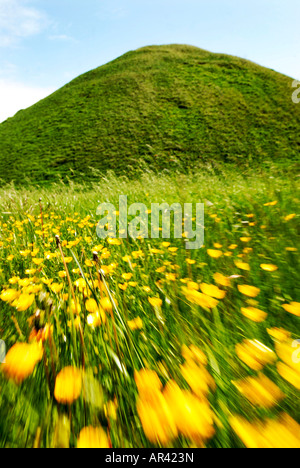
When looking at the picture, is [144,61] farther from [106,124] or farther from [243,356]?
[243,356]

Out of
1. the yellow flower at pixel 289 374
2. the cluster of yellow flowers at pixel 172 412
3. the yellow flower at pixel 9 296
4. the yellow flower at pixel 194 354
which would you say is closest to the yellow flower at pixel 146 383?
the cluster of yellow flowers at pixel 172 412

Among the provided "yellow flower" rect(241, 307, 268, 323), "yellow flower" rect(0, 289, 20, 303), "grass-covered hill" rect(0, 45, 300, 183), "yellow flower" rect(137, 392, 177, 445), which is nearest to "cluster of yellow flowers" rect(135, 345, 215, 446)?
"yellow flower" rect(137, 392, 177, 445)

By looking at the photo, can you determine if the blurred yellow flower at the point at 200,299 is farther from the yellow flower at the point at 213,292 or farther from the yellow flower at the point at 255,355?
the yellow flower at the point at 255,355

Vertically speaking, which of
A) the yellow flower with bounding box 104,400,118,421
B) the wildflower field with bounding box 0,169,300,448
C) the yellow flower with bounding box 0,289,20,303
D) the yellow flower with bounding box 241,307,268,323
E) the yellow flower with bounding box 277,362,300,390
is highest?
the yellow flower with bounding box 0,289,20,303

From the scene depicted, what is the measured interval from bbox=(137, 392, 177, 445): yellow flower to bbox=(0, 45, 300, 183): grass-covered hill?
989 centimetres

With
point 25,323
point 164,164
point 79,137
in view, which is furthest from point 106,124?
point 25,323

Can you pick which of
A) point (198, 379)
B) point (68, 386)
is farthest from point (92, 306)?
point (198, 379)

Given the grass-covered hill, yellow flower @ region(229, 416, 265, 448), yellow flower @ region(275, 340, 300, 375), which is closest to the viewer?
yellow flower @ region(229, 416, 265, 448)

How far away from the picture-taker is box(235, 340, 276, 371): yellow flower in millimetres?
→ 470

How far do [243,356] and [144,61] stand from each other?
28602 mm

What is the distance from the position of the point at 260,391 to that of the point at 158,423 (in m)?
0.19

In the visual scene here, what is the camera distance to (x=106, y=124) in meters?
15.5

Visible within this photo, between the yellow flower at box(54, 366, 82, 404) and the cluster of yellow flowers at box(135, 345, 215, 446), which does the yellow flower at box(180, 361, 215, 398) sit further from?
the yellow flower at box(54, 366, 82, 404)

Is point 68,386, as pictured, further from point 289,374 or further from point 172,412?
point 289,374
